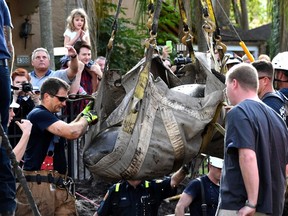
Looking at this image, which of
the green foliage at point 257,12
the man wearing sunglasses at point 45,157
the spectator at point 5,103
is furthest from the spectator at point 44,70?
the green foliage at point 257,12

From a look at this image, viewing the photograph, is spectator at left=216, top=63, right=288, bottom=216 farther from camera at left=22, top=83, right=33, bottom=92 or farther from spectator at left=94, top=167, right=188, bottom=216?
camera at left=22, top=83, right=33, bottom=92

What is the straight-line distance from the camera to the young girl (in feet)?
36.2

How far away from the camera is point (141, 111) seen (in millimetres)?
6395

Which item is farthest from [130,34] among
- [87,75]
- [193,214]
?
[193,214]

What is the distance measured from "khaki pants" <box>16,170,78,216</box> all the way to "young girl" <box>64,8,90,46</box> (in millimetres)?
3592

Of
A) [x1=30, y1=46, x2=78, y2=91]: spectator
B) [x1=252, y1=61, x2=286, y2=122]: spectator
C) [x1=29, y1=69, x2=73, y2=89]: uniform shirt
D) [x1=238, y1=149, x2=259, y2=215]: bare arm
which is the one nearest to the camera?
[x1=238, y1=149, x2=259, y2=215]: bare arm

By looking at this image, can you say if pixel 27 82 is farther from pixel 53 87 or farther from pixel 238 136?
pixel 238 136

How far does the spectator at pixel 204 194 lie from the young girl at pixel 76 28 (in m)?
3.46

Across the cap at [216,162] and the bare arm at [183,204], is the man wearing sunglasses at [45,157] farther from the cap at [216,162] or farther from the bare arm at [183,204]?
the cap at [216,162]

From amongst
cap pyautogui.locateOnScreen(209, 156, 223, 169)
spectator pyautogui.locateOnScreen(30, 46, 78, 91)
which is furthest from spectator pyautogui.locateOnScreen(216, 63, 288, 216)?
spectator pyautogui.locateOnScreen(30, 46, 78, 91)

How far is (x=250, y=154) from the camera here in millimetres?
5852

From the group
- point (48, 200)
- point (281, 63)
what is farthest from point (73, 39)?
point (48, 200)

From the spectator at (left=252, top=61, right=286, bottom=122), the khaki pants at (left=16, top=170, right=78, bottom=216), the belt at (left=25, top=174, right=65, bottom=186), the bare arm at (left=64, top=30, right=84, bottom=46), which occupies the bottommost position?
the khaki pants at (left=16, top=170, right=78, bottom=216)

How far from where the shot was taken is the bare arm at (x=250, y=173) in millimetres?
5844
